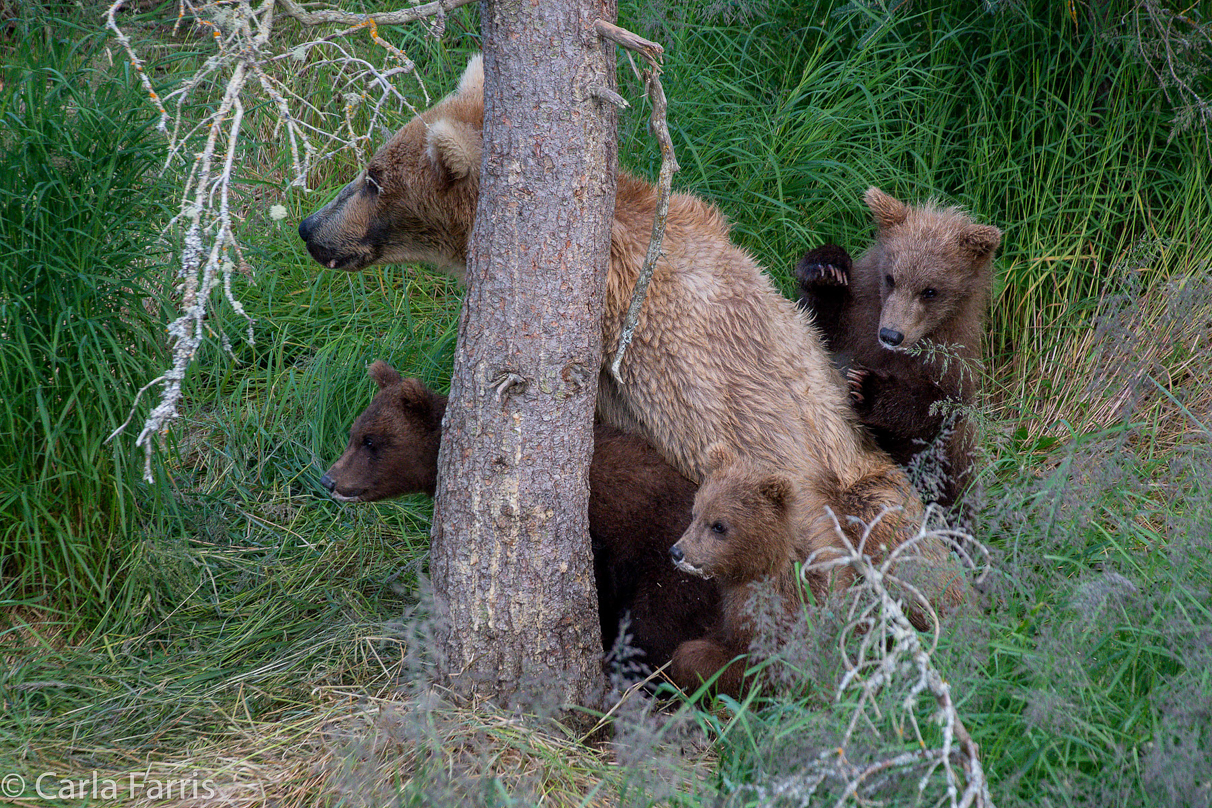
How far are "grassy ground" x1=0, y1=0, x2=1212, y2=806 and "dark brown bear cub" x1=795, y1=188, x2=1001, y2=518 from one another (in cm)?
22

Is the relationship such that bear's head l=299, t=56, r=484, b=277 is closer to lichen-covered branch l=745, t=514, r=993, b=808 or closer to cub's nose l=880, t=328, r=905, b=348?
cub's nose l=880, t=328, r=905, b=348

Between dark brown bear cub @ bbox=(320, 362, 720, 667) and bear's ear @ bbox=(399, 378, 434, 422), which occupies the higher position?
bear's ear @ bbox=(399, 378, 434, 422)

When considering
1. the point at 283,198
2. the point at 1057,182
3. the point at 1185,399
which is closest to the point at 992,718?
the point at 1185,399

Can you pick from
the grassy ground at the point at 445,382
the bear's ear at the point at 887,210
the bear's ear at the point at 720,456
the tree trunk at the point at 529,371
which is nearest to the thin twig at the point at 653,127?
the tree trunk at the point at 529,371

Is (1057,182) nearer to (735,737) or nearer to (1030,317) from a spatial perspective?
(1030,317)

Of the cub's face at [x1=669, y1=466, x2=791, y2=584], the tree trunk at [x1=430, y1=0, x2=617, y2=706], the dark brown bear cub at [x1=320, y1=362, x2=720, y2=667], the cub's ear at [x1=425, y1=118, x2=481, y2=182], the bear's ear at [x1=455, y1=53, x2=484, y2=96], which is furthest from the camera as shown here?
the bear's ear at [x1=455, y1=53, x2=484, y2=96]

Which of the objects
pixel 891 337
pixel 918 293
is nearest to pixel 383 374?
pixel 891 337

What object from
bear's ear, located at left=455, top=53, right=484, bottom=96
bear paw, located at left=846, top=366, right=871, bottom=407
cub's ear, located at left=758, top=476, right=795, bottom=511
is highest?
bear's ear, located at left=455, top=53, right=484, bottom=96

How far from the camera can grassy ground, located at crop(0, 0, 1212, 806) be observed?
8.71ft

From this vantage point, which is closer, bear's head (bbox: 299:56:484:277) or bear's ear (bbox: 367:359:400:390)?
bear's head (bbox: 299:56:484:277)

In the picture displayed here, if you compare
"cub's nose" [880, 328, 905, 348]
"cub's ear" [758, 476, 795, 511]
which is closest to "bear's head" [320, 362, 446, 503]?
"cub's ear" [758, 476, 795, 511]

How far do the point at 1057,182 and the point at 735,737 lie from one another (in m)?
3.51

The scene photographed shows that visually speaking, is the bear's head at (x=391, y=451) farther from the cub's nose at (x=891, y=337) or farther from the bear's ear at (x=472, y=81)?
the cub's nose at (x=891, y=337)

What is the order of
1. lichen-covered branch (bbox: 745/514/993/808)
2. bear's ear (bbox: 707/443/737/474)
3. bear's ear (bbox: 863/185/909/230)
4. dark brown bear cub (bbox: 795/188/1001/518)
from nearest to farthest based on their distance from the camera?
lichen-covered branch (bbox: 745/514/993/808) < bear's ear (bbox: 707/443/737/474) < dark brown bear cub (bbox: 795/188/1001/518) < bear's ear (bbox: 863/185/909/230)
